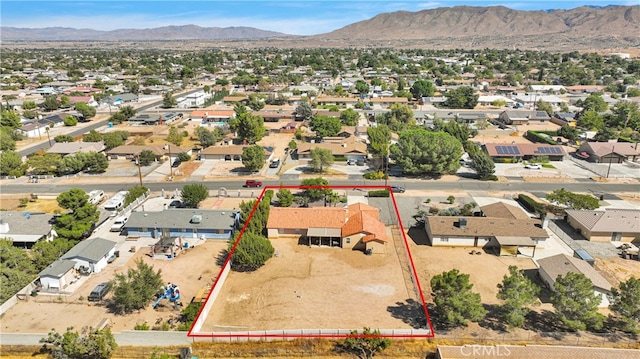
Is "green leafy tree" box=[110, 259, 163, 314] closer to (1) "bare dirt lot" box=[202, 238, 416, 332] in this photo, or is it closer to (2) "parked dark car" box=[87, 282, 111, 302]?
(2) "parked dark car" box=[87, 282, 111, 302]

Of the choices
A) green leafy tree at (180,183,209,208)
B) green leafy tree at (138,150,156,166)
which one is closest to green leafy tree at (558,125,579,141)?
green leafy tree at (180,183,209,208)

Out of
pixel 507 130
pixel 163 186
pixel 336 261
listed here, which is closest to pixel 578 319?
pixel 336 261

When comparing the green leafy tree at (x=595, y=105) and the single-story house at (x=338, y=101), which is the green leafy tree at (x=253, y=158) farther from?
the green leafy tree at (x=595, y=105)

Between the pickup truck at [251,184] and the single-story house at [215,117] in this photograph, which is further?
the single-story house at [215,117]

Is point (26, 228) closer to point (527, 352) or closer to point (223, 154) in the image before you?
point (223, 154)

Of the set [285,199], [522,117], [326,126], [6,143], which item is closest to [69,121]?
[6,143]

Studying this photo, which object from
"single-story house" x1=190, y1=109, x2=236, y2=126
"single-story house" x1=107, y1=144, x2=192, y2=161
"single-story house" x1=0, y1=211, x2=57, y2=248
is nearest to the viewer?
"single-story house" x1=0, y1=211, x2=57, y2=248

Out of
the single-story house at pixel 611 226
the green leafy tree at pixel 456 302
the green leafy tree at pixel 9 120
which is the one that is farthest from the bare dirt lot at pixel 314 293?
the green leafy tree at pixel 9 120
